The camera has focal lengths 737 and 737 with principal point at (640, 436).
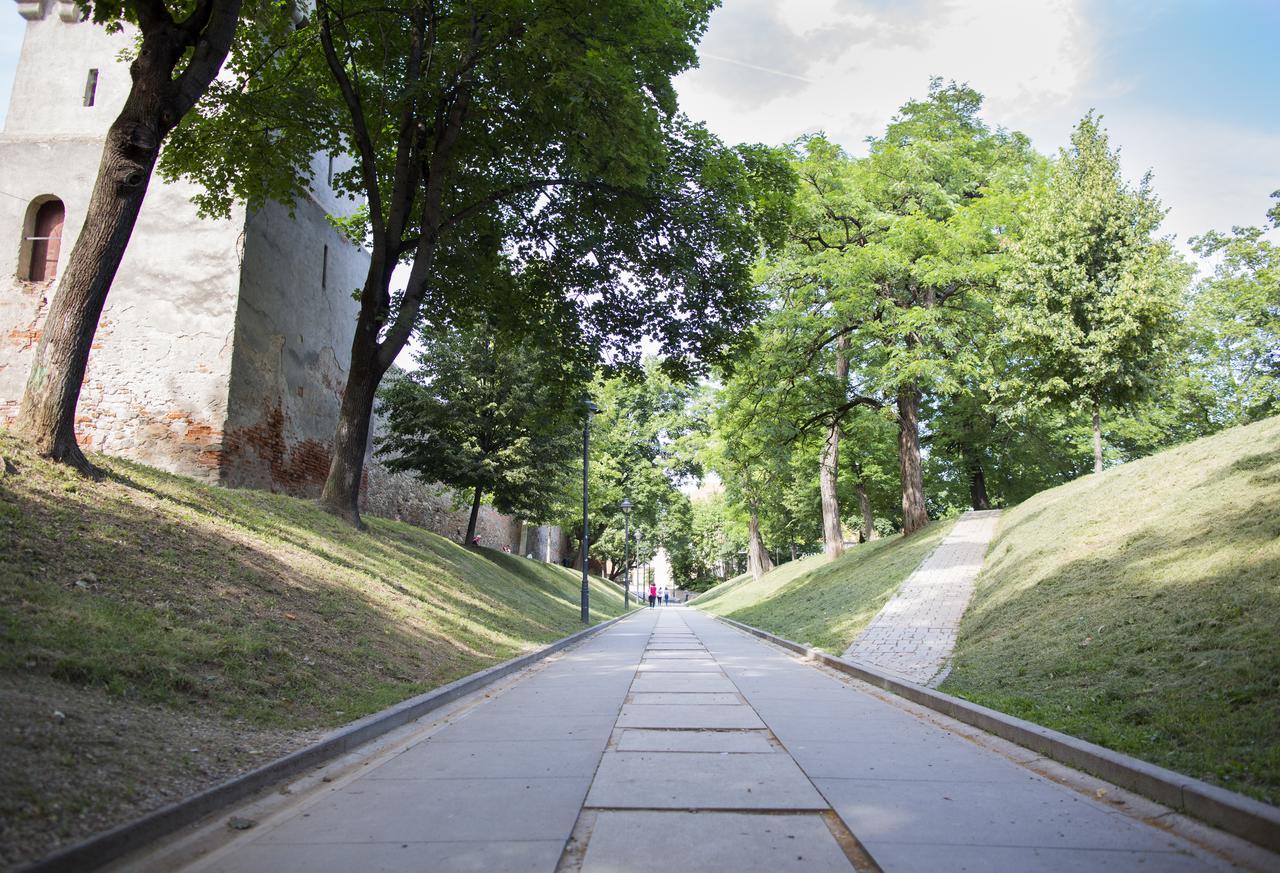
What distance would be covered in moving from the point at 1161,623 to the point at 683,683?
546cm

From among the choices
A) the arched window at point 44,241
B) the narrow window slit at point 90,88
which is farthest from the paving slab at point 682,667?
the narrow window slit at point 90,88

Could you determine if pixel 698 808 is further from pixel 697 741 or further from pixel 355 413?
pixel 355 413

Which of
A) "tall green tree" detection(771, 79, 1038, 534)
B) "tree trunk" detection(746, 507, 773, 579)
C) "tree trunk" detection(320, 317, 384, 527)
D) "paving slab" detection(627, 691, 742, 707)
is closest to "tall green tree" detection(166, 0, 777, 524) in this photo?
"tree trunk" detection(320, 317, 384, 527)

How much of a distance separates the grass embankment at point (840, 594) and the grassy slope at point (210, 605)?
677 centimetres

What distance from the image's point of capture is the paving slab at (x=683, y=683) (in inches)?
365

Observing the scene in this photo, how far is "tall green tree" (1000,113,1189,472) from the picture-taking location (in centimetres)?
1830

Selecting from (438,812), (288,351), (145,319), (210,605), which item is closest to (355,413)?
(288,351)

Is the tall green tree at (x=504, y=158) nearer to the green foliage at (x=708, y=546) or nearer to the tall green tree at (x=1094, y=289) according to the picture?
the tall green tree at (x=1094, y=289)

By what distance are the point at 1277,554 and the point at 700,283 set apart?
33.1ft

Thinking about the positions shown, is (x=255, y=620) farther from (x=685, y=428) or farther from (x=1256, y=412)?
(x=685, y=428)

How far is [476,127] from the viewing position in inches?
575

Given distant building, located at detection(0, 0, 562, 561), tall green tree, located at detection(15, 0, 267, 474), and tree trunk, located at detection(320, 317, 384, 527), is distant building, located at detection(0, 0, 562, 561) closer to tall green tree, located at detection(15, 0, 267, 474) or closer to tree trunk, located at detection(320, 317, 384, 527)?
tree trunk, located at detection(320, 317, 384, 527)

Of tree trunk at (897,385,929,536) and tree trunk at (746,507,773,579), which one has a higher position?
tree trunk at (897,385,929,536)

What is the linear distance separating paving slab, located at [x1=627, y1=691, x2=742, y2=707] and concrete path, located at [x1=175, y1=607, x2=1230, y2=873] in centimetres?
93
